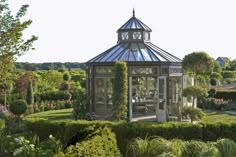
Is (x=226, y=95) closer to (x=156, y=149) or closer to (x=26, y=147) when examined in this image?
(x=156, y=149)

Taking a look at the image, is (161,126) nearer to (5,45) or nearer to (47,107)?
(5,45)

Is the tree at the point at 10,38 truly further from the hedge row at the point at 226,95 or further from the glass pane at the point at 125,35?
the hedge row at the point at 226,95

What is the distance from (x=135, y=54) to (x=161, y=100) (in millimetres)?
2375

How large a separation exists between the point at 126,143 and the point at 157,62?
752cm

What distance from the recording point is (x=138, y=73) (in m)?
17.2

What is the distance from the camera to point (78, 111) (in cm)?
1667

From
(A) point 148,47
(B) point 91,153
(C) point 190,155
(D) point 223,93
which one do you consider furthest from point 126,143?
(D) point 223,93

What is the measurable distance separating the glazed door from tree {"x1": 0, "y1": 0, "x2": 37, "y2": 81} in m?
6.05

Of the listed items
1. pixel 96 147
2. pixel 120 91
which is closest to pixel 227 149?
pixel 96 147

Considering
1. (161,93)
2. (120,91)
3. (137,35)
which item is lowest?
(161,93)

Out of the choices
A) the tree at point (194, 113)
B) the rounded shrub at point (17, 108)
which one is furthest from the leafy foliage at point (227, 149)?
the rounded shrub at point (17, 108)

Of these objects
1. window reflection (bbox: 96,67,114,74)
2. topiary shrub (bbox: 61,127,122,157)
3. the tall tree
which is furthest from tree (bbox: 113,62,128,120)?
topiary shrub (bbox: 61,127,122,157)

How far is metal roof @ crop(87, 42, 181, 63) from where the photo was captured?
17422 millimetres

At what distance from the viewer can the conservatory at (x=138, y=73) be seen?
677 inches
